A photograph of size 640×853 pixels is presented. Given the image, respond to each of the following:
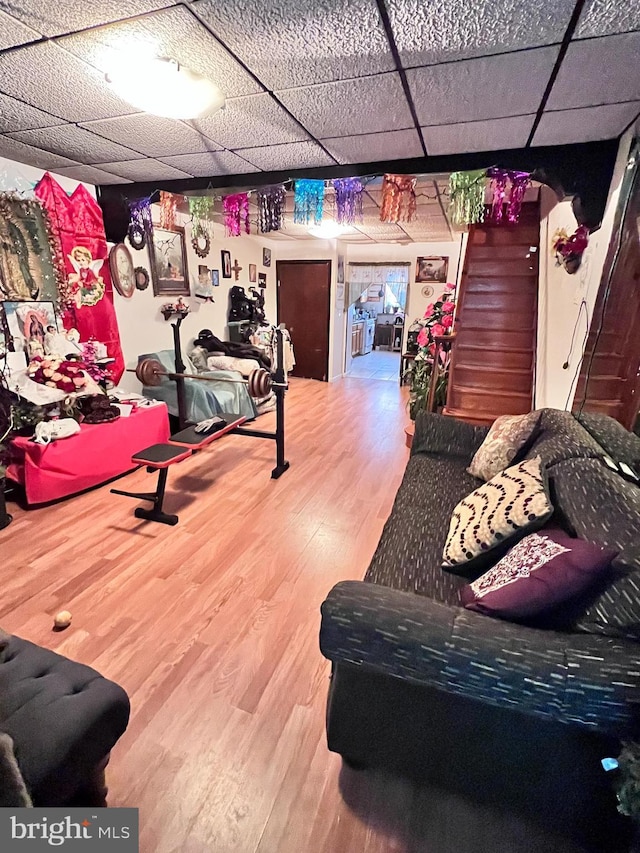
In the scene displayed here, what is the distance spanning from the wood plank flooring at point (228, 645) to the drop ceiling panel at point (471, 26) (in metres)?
2.26

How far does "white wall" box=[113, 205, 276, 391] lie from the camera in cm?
421

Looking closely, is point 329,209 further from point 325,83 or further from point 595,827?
point 595,827

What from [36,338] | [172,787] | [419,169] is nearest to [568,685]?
[172,787]

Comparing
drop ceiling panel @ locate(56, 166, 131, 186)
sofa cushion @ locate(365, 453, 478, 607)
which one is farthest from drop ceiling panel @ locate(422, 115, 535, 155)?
drop ceiling panel @ locate(56, 166, 131, 186)

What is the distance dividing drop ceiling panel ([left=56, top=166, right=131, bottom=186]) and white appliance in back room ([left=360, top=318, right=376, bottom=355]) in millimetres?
7452

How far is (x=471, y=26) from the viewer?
4.28 feet

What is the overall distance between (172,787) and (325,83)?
2547 mm

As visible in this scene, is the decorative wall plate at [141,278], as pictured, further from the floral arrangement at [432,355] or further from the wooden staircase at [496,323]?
the wooden staircase at [496,323]

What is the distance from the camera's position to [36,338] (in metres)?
3.11

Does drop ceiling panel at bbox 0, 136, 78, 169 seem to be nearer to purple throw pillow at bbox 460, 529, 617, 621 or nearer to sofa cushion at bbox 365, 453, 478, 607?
sofa cushion at bbox 365, 453, 478, 607

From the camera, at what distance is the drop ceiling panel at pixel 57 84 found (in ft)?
5.16

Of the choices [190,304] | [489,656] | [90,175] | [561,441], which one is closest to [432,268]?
[190,304]

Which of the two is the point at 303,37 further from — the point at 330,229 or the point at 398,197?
the point at 330,229

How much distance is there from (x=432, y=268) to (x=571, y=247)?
4672 mm
